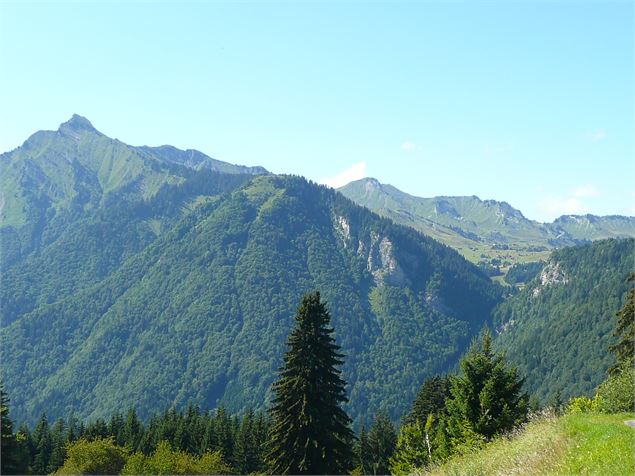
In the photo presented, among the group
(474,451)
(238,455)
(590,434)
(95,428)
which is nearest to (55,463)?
(95,428)

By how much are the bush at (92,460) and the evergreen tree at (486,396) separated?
49.4 m

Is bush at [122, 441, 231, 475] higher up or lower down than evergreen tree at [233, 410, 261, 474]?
higher up

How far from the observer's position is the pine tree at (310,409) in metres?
34.5

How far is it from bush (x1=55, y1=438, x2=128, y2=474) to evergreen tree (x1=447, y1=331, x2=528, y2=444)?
4941cm

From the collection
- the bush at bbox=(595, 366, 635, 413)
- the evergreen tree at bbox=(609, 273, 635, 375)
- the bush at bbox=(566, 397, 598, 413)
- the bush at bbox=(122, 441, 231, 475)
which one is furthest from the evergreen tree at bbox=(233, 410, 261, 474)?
the bush at bbox=(595, 366, 635, 413)

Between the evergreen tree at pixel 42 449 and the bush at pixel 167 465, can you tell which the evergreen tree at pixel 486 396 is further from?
the evergreen tree at pixel 42 449

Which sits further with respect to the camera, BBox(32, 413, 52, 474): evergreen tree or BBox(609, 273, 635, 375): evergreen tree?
BBox(32, 413, 52, 474): evergreen tree

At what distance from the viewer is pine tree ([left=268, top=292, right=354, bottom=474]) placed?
113 feet

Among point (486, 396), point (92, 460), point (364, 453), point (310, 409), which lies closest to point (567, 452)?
point (486, 396)

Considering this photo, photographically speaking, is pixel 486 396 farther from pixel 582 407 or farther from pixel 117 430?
pixel 117 430

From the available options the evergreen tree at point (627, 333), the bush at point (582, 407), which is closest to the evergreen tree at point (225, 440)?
the bush at point (582, 407)

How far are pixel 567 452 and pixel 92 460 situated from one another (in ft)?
212

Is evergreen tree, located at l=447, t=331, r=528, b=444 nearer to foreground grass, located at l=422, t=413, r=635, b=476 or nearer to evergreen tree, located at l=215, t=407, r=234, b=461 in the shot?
foreground grass, located at l=422, t=413, r=635, b=476

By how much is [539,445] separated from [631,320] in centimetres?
3879
